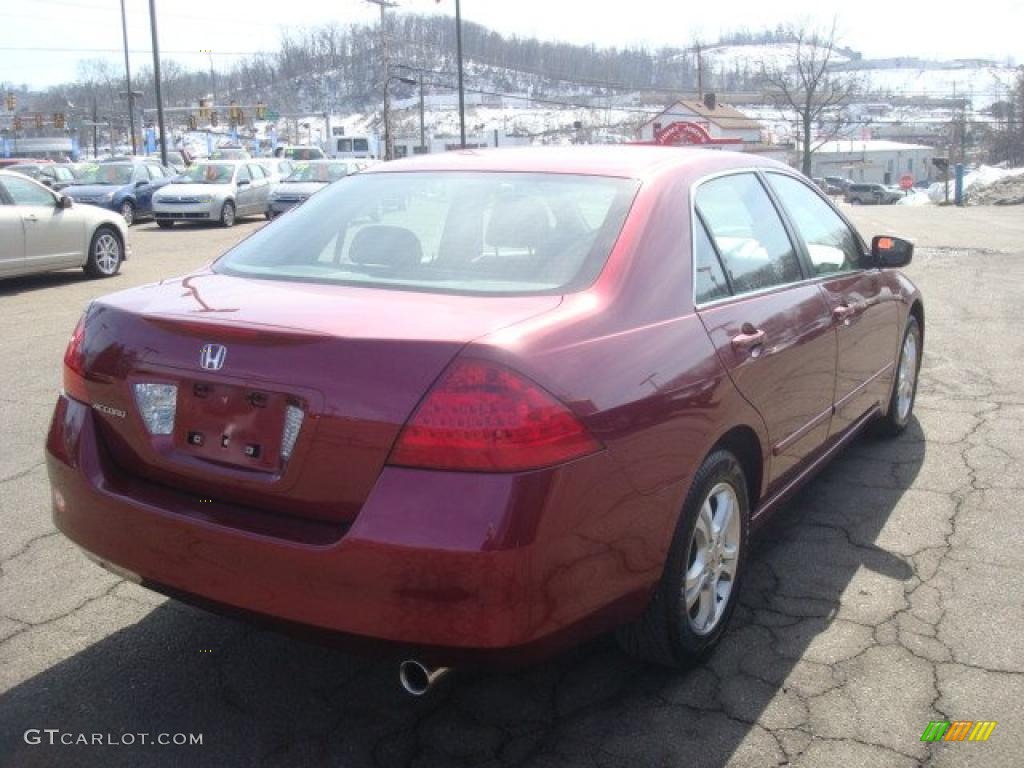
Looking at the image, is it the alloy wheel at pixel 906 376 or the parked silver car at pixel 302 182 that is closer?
the alloy wheel at pixel 906 376

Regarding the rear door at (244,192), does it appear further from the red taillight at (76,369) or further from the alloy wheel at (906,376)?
the red taillight at (76,369)

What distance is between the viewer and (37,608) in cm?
355

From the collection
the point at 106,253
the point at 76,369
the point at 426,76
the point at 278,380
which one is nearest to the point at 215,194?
the point at 106,253

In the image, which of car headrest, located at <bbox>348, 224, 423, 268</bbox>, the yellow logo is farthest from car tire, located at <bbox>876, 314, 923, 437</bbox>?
car headrest, located at <bbox>348, 224, 423, 268</bbox>

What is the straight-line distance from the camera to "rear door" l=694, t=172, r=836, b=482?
3.25 metres

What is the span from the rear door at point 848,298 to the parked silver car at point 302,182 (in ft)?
63.8

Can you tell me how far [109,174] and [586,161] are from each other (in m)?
23.6

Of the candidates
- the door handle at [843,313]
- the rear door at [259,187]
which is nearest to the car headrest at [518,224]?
the door handle at [843,313]

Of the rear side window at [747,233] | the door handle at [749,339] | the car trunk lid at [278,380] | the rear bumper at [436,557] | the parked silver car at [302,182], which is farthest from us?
the parked silver car at [302,182]

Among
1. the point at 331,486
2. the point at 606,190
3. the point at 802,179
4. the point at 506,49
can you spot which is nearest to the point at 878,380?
the point at 802,179

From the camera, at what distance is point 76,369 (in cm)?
295

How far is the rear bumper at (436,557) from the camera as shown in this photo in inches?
90.3

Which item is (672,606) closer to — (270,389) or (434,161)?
(270,389)

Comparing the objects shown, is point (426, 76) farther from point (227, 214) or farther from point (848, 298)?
point (848, 298)
